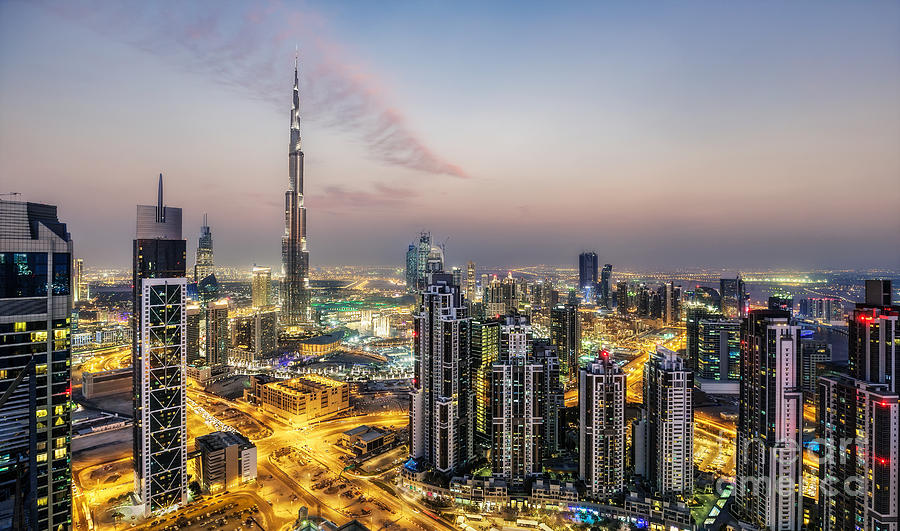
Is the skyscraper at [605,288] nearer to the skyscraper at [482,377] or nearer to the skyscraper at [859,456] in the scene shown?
the skyscraper at [482,377]

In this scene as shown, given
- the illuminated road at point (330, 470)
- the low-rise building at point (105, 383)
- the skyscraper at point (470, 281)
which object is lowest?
the illuminated road at point (330, 470)

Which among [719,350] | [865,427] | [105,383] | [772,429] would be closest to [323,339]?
[105,383]

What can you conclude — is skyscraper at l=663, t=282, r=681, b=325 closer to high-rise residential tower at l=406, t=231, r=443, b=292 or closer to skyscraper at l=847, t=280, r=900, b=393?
high-rise residential tower at l=406, t=231, r=443, b=292

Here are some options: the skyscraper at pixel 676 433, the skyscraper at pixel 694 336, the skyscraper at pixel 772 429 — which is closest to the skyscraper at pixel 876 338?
the skyscraper at pixel 772 429

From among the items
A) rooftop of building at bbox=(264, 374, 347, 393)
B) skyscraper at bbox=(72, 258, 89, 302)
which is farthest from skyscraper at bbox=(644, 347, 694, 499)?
skyscraper at bbox=(72, 258, 89, 302)

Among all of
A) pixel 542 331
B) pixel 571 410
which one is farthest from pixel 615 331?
pixel 571 410

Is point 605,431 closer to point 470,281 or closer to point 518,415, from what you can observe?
point 518,415
